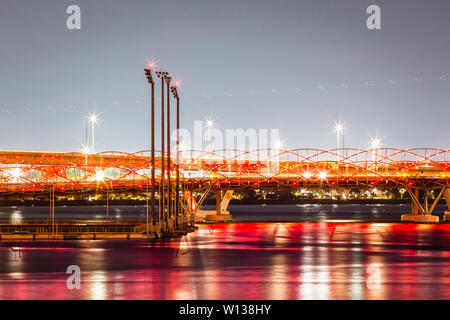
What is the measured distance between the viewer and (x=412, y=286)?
1986 centimetres

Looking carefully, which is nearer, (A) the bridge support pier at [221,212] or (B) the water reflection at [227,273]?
(B) the water reflection at [227,273]

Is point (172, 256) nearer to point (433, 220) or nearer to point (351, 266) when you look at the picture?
point (351, 266)

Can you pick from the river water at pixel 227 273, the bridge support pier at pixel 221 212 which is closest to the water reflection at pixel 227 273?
the river water at pixel 227 273

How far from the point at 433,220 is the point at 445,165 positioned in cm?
1397

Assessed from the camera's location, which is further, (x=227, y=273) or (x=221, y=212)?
(x=221, y=212)

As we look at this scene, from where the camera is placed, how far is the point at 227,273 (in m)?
23.8

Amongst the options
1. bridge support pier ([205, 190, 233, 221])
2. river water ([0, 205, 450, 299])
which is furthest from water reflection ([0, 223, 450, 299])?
bridge support pier ([205, 190, 233, 221])

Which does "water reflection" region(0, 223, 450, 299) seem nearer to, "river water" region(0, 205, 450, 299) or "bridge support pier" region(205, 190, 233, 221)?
"river water" region(0, 205, 450, 299)

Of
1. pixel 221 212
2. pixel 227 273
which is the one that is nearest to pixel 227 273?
pixel 227 273

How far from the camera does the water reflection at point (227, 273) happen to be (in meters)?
18.3

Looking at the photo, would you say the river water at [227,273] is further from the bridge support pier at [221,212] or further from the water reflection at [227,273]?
the bridge support pier at [221,212]

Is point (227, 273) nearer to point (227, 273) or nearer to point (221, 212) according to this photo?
point (227, 273)

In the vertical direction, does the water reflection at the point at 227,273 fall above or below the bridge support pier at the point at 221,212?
above
